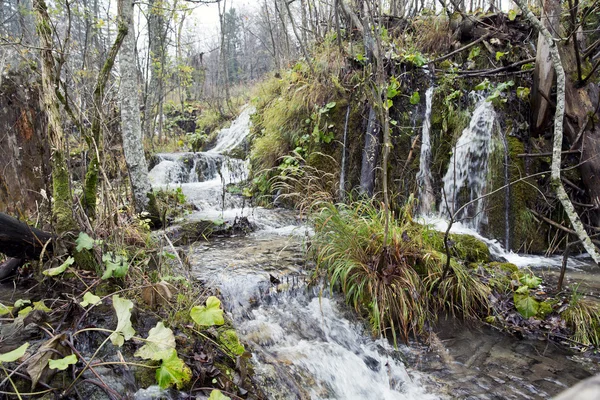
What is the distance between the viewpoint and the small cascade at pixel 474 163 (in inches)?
212

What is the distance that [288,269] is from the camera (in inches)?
144

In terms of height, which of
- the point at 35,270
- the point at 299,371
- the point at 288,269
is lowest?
the point at 299,371

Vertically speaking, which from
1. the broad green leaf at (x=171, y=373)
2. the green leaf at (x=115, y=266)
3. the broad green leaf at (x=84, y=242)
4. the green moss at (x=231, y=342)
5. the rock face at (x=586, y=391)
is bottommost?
the green moss at (x=231, y=342)

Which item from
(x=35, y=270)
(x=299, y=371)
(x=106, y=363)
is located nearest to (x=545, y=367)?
(x=299, y=371)

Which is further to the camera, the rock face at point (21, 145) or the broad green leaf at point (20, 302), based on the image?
the rock face at point (21, 145)

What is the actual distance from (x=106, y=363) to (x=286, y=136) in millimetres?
5739

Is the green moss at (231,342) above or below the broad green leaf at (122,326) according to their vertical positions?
below

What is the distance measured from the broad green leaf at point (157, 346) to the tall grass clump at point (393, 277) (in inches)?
65.5

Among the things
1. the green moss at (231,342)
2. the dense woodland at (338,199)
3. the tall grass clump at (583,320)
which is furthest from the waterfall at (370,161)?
the green moss at (231,342)

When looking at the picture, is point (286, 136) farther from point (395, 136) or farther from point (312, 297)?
point (312, 297)

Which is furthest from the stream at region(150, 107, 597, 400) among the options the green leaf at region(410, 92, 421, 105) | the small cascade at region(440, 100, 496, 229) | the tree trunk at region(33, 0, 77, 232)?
the green leaf at region(410, 92, 421, 105)

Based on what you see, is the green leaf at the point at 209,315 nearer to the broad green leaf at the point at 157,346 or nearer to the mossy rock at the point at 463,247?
the broad green leaf at the point at 157,346

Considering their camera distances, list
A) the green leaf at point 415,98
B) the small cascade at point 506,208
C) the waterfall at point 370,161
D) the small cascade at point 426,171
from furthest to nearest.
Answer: the green leaf at point 415,98 < the small cascade at point 426,171 < the waterfall at point 370,161 < the small cascade at point 506,208

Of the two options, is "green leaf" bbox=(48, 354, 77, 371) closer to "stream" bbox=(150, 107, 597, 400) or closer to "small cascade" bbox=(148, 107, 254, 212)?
"stream" bbox=(150, 107, 597, 400)
